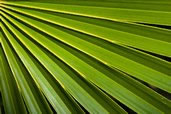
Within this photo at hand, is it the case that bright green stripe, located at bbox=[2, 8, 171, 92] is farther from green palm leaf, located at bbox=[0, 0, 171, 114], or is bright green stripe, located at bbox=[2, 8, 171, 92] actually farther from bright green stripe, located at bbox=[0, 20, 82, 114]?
bright green stripe, located at bbox=[0, 20, 82, 114]

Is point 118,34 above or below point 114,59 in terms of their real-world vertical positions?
above

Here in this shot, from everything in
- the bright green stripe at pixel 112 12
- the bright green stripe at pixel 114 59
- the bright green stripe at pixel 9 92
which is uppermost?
the bright green stripe at pixel 112 12

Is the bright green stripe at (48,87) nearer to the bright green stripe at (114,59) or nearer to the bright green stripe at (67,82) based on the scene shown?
the bright green stripe at (67,82)

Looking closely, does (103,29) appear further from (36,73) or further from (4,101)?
(4,101)

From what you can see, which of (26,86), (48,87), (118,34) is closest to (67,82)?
(48,87)

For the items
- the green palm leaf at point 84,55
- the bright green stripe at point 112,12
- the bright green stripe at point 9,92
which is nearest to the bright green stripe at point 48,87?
the green palm leaf at point 84,55

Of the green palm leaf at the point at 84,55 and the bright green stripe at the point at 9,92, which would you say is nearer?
the green palm leaf at the point at 84,55

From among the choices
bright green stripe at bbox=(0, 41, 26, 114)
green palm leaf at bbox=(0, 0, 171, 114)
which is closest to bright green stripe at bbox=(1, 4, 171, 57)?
green palm leaf at bbox=(0, 0, 171, 114)

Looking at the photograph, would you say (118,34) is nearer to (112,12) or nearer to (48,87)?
(112,12)
